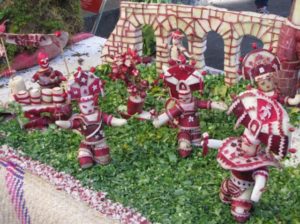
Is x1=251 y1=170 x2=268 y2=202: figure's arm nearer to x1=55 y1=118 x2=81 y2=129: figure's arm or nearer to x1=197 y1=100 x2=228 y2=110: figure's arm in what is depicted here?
x1=197 y1=100 x2=228 y2=110: figure's arm

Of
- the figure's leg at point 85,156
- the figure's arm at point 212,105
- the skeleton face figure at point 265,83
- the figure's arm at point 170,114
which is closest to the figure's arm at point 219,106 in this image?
the figure's arm at point 212,105

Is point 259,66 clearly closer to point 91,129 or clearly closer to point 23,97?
point 91,129

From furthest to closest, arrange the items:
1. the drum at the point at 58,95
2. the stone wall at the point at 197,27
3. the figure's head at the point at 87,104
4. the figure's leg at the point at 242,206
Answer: the stone wall at the point at 197,27
the drum at the point at 58,95
the figure's head at the point at 87,104
the figure's leg at the point at 242,206

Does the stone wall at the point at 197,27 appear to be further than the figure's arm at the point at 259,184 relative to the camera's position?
Yes

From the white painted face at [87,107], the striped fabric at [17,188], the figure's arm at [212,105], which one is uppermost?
the figure's arm at [212,105]

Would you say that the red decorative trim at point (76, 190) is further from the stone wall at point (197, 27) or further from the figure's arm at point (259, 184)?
the stone wall at point (197, 27)

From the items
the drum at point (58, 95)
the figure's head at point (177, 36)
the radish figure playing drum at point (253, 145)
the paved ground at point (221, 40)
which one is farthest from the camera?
the paved ground at point (221, 40)

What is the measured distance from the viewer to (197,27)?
7.26 feet

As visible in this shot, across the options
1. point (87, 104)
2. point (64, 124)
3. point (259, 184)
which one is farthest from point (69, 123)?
point (259, 184)

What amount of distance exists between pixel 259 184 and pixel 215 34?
337cm

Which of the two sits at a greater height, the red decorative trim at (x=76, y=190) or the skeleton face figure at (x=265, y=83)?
the skeleton face figure at (x=265, y=83)

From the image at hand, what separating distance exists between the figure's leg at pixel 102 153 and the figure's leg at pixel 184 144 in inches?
10.9

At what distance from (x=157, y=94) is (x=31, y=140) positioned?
64cm

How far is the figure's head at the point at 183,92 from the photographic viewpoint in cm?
169
